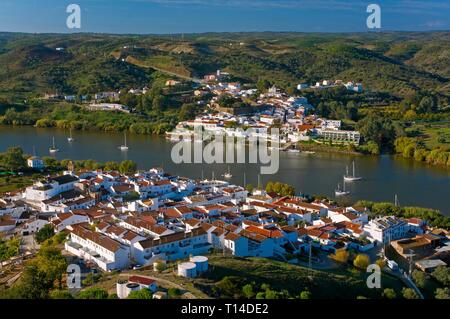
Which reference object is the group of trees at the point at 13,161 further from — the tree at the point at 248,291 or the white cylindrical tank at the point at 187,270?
the tree at the point at 248,291

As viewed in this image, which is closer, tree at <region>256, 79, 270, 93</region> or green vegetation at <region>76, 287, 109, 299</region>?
green vegetation at <region>76, 287, 109, 299</region>

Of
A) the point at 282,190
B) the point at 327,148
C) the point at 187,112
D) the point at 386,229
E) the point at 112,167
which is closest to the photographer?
the point at 386,229

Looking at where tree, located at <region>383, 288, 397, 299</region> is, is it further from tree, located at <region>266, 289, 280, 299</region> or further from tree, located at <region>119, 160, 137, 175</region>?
tree, located at <region>119, 160, 137, 175</region>

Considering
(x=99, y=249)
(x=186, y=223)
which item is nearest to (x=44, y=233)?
(x=99, y=249)

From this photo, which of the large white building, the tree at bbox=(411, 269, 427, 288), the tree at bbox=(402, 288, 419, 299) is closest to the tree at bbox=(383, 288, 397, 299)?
the tree at bbox=(402, 288, 419, 299)

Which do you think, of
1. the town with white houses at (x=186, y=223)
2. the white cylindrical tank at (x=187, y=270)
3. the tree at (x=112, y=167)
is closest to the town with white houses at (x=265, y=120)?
the tree at (x=112, y=167)

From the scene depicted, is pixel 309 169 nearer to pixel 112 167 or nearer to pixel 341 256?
pixel 112 167
